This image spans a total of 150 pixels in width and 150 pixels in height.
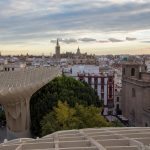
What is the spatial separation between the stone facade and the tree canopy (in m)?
7.03

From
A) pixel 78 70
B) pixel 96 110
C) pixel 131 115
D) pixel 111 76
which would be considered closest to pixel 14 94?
pixel 96 110

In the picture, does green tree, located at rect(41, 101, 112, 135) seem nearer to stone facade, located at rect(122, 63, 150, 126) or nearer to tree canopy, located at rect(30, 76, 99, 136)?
tree canopy, located at rect(30, 76, 99, 136)

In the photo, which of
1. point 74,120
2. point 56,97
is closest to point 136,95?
point 56,97

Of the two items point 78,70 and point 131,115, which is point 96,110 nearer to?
point 131,115

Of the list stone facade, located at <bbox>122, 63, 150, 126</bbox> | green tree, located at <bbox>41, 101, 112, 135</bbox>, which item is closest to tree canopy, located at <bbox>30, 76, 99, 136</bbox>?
green tree, located at <bbox>41, 101, 112, 135</bbox>

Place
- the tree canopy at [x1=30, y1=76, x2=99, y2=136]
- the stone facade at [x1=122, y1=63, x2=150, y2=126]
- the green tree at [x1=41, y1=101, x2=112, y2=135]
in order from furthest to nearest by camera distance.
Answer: the stone facade at [x1=122, y1=63, x2=150, y2=126], the tree canopy at [x1=30, y1=76, x2=99, y2=136], the green tree at [x1=41, y1=101, x2=112, y2=135]

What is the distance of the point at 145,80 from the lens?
45.6 m

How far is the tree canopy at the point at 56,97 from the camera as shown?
35.8m

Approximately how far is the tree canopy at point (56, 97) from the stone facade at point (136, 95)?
7025 millimetres

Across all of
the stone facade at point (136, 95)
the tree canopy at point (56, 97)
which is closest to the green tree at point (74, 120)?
the tree canopy at point (56, 97)

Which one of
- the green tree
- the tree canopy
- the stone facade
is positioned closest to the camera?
the green tree

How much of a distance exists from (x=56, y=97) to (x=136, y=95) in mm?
13730

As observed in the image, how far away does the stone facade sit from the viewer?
1742 inches

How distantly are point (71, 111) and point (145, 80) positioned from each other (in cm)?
1789
